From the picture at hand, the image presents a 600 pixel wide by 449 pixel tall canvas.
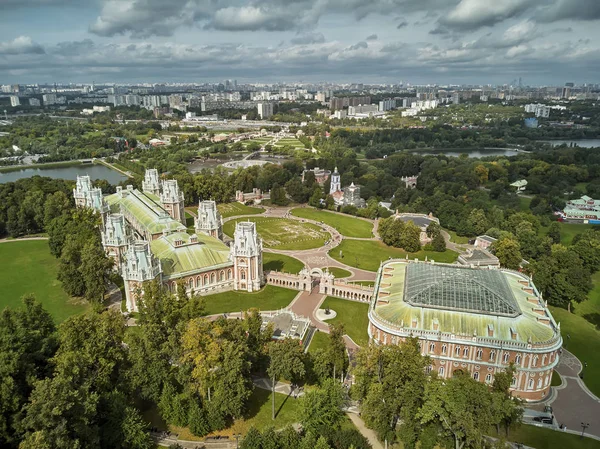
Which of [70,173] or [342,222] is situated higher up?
[70,173]

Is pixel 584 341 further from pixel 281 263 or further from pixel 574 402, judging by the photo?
pixel 281 263

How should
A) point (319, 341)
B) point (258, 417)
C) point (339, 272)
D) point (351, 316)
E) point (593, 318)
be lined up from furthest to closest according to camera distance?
point (339, 272) < point (593, 318) < point (351, 316) < point (319, 341) < point (258, 417)

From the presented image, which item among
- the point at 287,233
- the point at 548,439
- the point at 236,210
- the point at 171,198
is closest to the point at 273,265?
the point at 287,233

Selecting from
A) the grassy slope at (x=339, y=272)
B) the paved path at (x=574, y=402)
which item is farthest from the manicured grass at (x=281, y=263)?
the paved path at (x=574, y=402)

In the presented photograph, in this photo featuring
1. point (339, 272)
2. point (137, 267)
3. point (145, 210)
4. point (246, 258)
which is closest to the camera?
point (137, 267)

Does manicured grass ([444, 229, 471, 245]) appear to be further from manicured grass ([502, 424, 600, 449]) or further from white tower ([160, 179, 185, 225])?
white tower ([160, 179, 185, 225])

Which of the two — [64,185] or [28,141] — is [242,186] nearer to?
[64,185]

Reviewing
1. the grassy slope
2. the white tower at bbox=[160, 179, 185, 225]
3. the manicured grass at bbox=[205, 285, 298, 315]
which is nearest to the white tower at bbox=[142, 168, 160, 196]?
the white tower at bbox=[160, 179, 185, 225]
